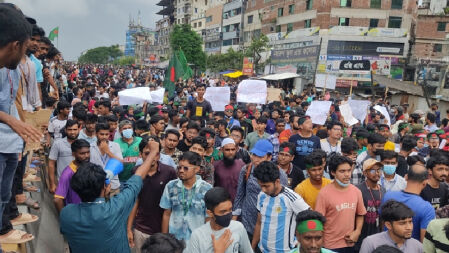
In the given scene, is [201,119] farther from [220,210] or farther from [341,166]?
[220,210]

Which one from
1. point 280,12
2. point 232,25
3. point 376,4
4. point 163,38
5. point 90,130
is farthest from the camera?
point 163,38

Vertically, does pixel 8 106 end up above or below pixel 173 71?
below

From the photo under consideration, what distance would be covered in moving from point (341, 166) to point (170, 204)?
1.88 meters

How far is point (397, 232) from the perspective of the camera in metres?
2.89

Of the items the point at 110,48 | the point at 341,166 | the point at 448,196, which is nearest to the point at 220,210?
the point at 341,166

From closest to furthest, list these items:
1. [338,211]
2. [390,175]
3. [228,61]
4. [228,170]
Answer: [338,211], [390,175], [228,170], [228,61]

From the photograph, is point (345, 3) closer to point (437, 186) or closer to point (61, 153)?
point (437, 186)

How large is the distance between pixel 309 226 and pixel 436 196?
2.41 meters

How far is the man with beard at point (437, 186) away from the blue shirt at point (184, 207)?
108 inches

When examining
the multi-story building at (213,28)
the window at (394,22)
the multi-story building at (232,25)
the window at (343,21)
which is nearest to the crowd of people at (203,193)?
the window at (343,21)

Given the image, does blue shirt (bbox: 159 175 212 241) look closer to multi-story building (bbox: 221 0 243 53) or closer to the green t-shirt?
the green t-shirt

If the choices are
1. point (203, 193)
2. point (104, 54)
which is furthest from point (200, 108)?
point (104, 54)

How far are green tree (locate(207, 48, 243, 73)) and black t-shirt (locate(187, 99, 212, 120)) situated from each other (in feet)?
107

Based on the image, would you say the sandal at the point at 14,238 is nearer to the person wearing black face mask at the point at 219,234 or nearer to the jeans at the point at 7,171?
the jeans at the point at 7,171
